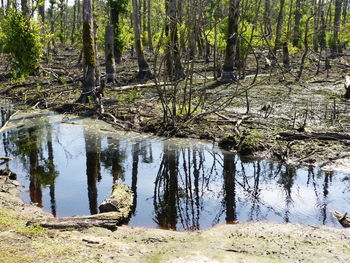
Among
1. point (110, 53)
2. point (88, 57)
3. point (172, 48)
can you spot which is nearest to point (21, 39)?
point (88, 57)

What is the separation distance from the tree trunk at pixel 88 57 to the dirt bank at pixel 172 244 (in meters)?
8.72

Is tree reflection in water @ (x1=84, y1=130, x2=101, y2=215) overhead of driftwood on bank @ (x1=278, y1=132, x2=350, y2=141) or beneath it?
beneath

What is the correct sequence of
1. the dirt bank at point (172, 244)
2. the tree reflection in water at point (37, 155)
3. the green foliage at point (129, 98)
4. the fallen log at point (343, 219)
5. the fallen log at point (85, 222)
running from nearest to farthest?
the dirt bank at point (172, 244) → the fallen log at point (85, 222) → the fallen log at point (343, 219) → the tree reflection in water at point (37, 155) → the green foliage at point (129, 98)

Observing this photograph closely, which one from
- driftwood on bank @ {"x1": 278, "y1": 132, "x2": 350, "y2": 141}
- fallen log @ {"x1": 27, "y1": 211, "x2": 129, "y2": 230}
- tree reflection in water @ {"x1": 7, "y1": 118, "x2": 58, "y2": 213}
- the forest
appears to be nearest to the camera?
the forest

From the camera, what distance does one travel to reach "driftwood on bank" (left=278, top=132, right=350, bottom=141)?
9.85 meters

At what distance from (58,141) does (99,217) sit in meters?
5.56

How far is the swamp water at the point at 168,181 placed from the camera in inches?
266

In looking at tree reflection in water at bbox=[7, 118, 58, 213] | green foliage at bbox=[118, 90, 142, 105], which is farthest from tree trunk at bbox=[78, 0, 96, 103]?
tree reflection in water at bbox=[7, 118, 58, 213]

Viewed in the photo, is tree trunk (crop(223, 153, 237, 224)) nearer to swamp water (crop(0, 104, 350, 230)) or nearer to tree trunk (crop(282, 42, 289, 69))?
swamp water (crop(0, 104, 350, 230))

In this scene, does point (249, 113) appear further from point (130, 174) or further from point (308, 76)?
point (308, 76)

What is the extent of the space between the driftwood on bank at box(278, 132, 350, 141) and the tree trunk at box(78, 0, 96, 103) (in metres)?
7.33

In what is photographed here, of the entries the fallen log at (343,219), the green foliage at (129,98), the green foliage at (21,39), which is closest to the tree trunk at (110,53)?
the green foliage at (21,39)

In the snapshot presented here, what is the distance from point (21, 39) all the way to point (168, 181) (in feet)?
33.3

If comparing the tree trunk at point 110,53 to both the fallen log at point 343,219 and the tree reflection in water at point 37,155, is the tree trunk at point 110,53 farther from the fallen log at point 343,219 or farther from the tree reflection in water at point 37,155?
the fallen log at point 343,219
